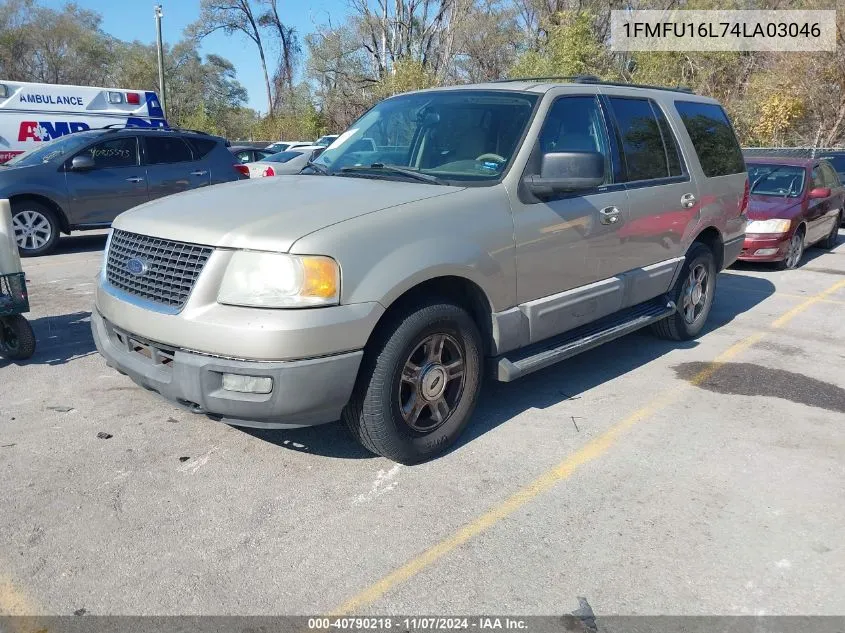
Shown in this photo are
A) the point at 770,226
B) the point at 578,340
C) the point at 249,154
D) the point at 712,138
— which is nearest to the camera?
the point at 578,340

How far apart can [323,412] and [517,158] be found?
1.84 m

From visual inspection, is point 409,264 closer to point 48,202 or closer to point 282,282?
point 282,282

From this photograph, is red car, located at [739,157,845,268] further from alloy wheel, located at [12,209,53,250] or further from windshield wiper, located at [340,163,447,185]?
alloy wheel, located at [12,209,53,250]

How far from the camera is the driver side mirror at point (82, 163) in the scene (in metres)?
9.71

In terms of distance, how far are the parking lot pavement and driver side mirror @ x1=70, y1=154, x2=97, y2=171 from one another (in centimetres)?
555

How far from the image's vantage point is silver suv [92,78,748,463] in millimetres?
3098

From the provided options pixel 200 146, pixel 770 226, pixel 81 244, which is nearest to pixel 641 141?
pixel 770 226

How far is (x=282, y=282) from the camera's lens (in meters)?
3.08

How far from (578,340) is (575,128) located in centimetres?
137

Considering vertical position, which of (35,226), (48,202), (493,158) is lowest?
(35,226)

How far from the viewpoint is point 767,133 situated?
24891mm

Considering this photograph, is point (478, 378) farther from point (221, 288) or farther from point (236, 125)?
point (236, 125)

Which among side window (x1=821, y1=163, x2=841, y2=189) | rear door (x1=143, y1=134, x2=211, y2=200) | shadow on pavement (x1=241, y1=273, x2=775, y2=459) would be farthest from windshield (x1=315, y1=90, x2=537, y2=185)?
side window (x1=821, y1=163, x2=841, y2=189)

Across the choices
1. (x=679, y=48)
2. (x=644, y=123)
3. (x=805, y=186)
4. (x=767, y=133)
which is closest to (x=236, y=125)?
(x=679, y=48)
